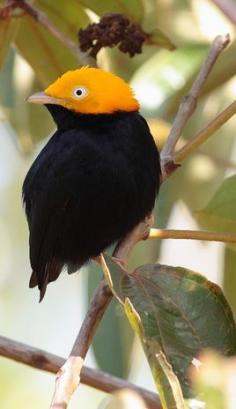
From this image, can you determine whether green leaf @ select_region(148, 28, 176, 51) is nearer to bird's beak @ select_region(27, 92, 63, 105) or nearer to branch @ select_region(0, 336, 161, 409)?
bird's beak @ select_region(27, 92, 63, 105)

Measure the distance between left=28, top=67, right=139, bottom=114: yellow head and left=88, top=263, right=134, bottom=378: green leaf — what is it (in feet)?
1.89

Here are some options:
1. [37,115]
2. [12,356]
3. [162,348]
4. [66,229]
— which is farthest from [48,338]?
[162,348]

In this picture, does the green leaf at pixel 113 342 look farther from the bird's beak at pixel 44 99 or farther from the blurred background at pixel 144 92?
the bird's beak at pixel 44 99

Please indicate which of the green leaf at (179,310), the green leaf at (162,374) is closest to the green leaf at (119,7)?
the green leaf at (179,310)

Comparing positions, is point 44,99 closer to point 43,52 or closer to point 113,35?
point 43,52

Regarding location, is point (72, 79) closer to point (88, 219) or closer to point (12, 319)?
point (88, 219)

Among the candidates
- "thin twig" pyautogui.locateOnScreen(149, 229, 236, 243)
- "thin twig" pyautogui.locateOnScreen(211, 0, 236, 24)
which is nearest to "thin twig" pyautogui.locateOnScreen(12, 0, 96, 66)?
"thin twig" pyautogui.locateOnScreen(149, 229, 236, 243)

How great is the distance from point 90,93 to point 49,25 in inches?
15.4

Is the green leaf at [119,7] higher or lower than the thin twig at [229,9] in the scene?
higher

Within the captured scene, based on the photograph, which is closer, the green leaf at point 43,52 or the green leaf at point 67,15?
the green leaf at point 67,15

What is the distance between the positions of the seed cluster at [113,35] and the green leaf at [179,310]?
3.44ft

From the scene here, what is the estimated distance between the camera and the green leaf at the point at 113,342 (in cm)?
303

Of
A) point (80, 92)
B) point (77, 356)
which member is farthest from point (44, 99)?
point (77, 356)

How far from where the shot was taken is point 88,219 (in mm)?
3086
